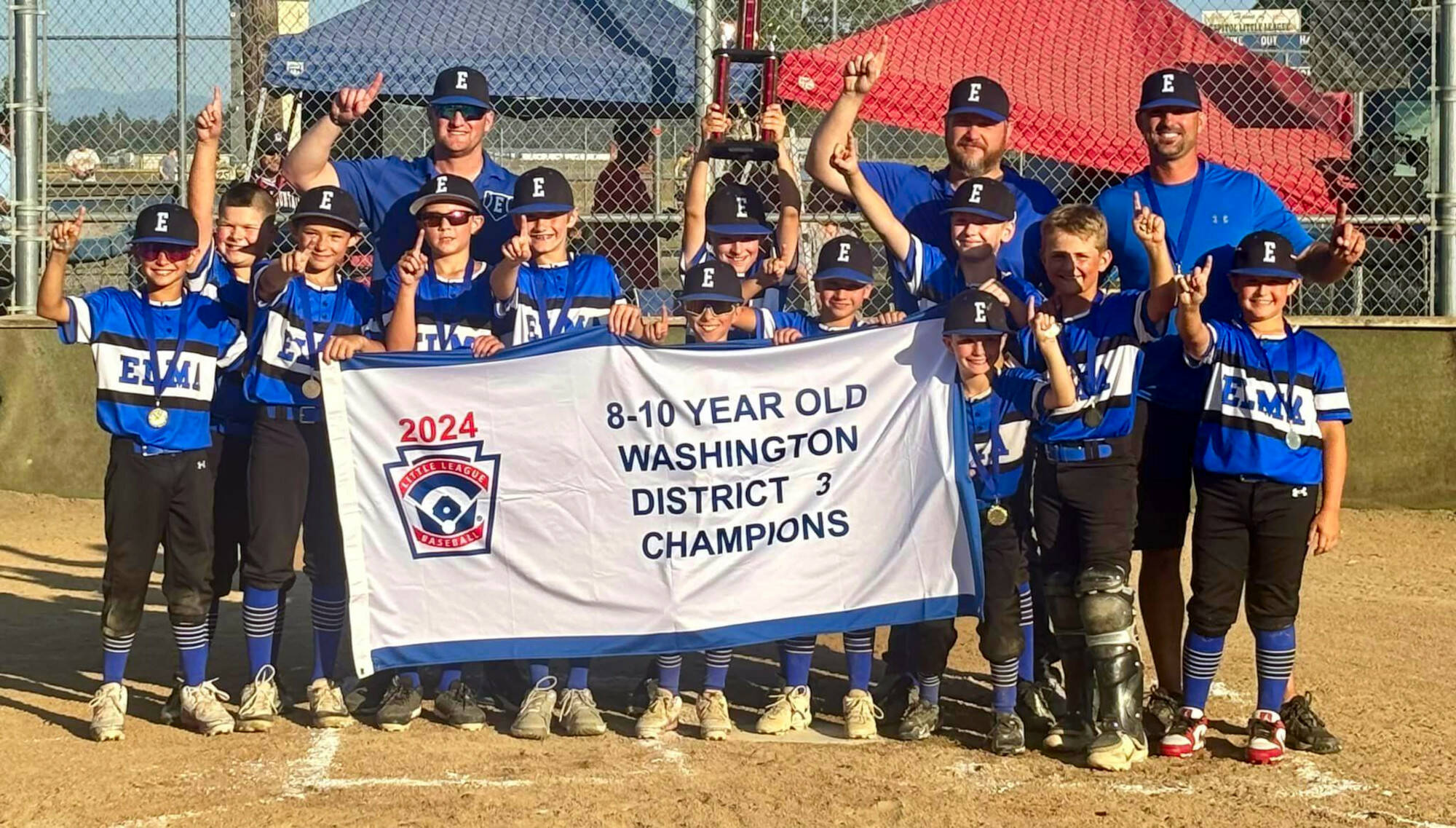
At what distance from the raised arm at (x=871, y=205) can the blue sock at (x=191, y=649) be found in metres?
2.79

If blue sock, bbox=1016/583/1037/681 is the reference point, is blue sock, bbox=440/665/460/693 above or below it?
below

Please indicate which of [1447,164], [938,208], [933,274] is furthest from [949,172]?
[1447,164]

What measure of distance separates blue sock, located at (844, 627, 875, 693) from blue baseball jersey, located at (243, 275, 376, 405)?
2104 millimetres

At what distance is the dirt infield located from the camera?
493cm

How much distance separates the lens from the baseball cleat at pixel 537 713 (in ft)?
19.0

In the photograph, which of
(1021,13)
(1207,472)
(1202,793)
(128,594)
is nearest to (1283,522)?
(1207,472)

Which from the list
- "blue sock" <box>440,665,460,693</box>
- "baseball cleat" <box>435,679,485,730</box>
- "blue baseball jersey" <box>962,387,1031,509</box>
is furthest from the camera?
"blue sock" <box>440,665,460,693</box>

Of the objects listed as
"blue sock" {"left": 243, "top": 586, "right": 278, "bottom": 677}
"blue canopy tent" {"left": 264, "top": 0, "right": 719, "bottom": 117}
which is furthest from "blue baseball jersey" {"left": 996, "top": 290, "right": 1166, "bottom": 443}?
"blue canopy tent" {"left": 264, "top": 0, "right": 719, "bottom": 117}

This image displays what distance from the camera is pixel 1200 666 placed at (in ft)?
18.5

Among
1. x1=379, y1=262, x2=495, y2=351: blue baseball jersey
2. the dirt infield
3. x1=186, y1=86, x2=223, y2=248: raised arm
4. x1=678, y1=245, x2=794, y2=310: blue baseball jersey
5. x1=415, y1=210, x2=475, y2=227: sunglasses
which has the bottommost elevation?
the dirt infield

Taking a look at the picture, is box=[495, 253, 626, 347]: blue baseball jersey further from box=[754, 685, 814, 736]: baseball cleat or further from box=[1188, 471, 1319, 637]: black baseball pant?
box=[1188, 471, 1319, 637]: black baseball pant

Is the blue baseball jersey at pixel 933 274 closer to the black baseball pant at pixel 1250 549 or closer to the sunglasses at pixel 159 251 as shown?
the black baseball pant at pixel 1250 549

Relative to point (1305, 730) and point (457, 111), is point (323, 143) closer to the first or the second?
point (457, 111)

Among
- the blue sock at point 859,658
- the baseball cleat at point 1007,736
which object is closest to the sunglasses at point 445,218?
the blue sock at point 859,658
